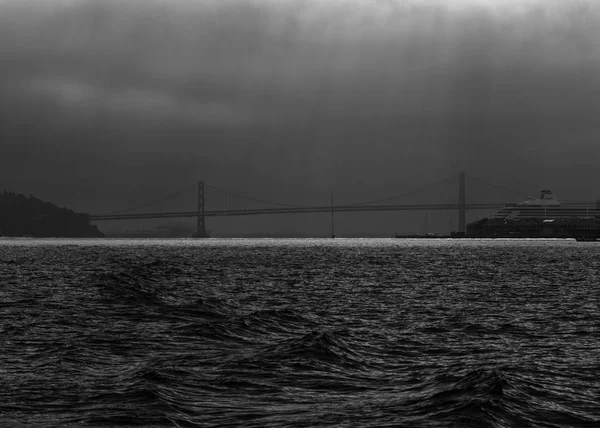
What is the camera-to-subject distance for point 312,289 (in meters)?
→ 41.2

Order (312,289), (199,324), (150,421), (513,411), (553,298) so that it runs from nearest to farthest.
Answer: (150,421)
(513,411)
(199,324)
(553,298)
(312,289)

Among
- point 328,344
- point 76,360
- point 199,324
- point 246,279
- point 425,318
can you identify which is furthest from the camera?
point 246,279

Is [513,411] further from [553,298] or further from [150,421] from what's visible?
[553,298]

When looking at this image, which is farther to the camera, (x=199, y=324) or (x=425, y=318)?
(x=425, y=318)

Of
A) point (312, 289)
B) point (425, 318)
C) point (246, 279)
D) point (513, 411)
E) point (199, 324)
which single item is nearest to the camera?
point (513, 411)

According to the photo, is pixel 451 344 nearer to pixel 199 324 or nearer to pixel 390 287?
pixel 199 324

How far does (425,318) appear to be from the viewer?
26.9 meters

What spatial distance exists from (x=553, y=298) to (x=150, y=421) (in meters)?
26.7

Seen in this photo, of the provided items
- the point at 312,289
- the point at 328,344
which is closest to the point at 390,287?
the point at 312,289

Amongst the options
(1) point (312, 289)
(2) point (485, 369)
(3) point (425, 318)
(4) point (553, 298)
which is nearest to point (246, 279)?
(1) point (312, 289)

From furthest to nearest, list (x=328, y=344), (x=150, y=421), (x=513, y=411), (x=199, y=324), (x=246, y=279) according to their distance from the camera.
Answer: (x=246, y=279)
(x=199, y=324)
(x=328, y=344)
(x=513, y=411)
(x=150, y=421)

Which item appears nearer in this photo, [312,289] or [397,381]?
[397,381]

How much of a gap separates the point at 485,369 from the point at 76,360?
7.91 m

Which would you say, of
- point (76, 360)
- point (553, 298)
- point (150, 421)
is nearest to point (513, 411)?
point (150, 421)
